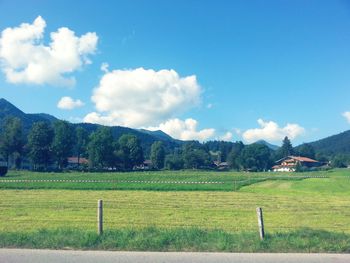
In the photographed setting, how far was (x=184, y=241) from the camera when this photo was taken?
400 inches

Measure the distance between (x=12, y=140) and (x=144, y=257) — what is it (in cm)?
11744

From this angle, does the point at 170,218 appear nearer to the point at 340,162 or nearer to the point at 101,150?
the point at 101,150

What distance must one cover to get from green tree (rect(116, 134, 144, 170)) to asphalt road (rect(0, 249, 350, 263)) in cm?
12869

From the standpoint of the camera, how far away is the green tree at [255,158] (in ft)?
541

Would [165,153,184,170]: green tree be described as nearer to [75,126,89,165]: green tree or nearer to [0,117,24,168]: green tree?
[75,126,89,165]: green tree

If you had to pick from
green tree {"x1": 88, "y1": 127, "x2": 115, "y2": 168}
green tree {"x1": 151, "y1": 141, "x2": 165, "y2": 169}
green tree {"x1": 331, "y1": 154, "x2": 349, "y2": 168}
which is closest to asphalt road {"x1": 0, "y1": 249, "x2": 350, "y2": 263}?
green tree {"x1": 88, "y1": 127, "x2": 115, "y2": 168}

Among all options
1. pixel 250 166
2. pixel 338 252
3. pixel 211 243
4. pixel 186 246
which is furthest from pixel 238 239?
pixel 250 166

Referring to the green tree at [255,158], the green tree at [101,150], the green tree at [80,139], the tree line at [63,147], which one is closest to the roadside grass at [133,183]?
the tree line at [63,147]

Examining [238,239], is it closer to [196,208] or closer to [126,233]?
[126,233]

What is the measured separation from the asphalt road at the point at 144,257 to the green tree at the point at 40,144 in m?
112

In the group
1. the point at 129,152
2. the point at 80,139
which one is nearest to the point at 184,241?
the point at 129,152

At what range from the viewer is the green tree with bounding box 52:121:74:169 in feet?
398

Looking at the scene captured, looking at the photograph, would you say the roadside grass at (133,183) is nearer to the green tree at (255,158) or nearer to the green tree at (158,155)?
the green tree at (158,155)

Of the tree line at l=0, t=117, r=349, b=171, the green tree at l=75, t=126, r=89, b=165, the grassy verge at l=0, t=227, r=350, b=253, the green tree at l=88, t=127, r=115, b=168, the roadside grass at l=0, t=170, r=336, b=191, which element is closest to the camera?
the grassy verge at l=0, t=227, r=350, b=253
